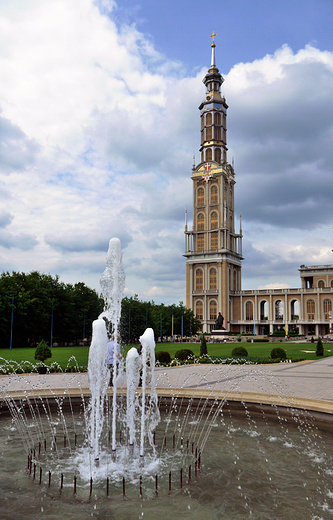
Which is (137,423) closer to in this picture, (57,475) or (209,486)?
(57,475)

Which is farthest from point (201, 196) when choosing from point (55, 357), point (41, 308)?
point (55, 357)

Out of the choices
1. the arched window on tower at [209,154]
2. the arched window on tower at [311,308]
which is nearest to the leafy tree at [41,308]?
the arched window on tower at [311,308]

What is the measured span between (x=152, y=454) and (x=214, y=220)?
3272 inches

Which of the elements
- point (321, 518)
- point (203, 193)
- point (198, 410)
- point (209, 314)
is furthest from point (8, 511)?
point (203, 193)

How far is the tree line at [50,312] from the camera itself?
40969 millimetres

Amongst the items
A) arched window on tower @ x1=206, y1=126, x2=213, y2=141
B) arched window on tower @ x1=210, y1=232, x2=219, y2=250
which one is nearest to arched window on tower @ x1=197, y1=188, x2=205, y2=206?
arched window on tower @ x1=210, y1=232, x2=219, y2=250

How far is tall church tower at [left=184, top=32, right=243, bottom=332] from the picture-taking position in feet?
280

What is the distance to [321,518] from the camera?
4516 millimetres

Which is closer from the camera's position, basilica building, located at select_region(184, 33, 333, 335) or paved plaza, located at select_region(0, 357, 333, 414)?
paved plaza, located at select_region(0, 357, 333, 414)

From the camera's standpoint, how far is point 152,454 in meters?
6.71

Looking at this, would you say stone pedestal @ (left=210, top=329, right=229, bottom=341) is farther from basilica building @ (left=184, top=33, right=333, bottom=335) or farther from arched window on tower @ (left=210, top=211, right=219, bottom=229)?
arched window on tower @ (left=210, top=211, right=219, bottom=229)

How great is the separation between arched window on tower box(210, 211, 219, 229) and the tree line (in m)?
Answer: 31.5

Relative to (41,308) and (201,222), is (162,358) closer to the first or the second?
(41,308)

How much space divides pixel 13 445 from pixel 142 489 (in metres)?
3.18
